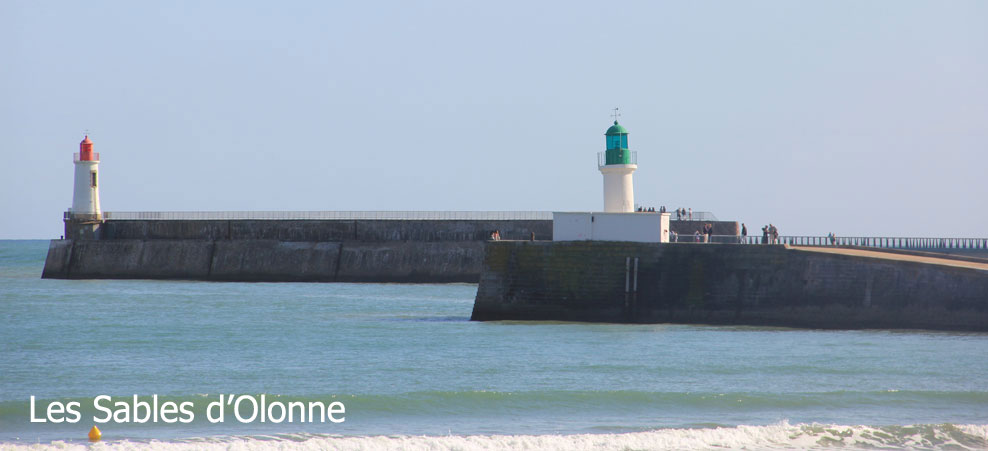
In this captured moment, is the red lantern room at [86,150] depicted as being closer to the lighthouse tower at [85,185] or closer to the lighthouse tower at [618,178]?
the lighthouse tower at [85,185]

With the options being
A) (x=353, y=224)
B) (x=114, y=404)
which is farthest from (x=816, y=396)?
(x=353, y=224)

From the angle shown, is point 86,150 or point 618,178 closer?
point 618,178

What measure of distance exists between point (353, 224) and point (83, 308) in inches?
613

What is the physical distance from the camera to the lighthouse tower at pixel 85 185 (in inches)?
2015

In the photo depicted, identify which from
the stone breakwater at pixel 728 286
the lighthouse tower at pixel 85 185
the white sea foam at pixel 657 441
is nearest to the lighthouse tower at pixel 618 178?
the stone breakwater at pixel 728 286

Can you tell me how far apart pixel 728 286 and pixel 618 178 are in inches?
167

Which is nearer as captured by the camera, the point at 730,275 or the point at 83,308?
the point at 730,275

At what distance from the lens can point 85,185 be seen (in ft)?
168

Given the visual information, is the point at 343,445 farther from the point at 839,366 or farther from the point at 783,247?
the point at 783,247

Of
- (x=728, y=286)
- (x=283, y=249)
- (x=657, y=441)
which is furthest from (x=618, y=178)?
(x=283, y=249)

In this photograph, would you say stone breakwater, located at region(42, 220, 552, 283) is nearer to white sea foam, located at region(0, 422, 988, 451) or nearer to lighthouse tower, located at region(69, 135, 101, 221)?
lighthouse tower, located at region(69, 135, 101, 221)

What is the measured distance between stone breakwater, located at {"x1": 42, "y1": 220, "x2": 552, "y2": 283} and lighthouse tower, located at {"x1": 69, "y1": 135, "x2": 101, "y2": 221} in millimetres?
651

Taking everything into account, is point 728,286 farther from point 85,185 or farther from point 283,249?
point 85,185

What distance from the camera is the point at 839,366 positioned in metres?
20.4
